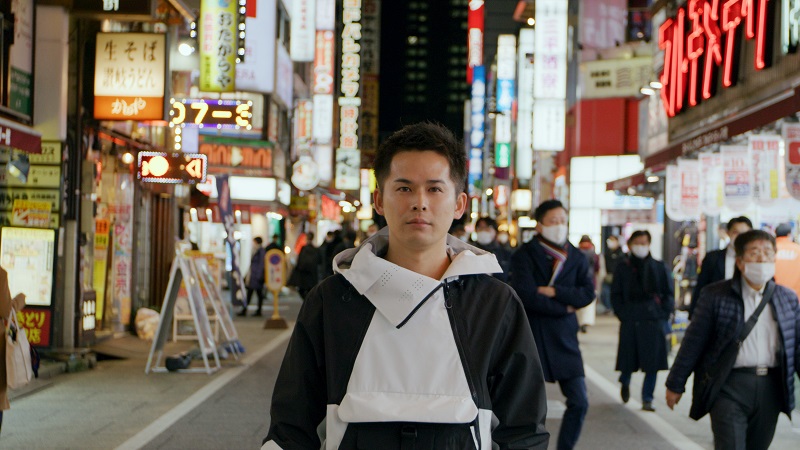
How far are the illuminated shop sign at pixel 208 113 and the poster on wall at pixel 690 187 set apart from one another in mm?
7432

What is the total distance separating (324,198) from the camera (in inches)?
2267

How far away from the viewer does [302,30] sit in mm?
43281

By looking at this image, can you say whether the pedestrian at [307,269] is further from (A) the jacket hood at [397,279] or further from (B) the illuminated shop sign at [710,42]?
(A) the jacket hood at [397,279]

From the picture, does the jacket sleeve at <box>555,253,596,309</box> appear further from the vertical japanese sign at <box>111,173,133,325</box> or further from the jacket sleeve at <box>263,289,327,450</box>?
the vertical japanese sign at <box>111,173,133,325</box>

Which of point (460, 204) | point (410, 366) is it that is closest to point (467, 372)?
point (410, 366)

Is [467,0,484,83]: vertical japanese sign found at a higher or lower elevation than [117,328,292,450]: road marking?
higher

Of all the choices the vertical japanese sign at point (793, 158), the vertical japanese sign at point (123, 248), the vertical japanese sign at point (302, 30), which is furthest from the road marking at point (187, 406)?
the vertical japanese sign at point (302, 30)

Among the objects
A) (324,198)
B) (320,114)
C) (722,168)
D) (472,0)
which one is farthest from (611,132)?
(472,0)

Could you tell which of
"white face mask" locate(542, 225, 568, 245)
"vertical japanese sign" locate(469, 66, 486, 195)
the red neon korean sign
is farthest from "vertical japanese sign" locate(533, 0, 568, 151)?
"vertical japanese sign" locate(469, 66, 486, 195)

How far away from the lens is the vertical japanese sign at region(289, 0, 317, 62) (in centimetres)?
4319

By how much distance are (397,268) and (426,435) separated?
483 millimetres

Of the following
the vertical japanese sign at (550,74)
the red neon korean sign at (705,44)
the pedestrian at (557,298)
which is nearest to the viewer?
the pedestrian at (557,298)

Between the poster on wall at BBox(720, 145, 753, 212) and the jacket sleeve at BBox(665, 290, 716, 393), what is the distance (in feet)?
26.4

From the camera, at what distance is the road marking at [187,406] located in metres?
9.29
